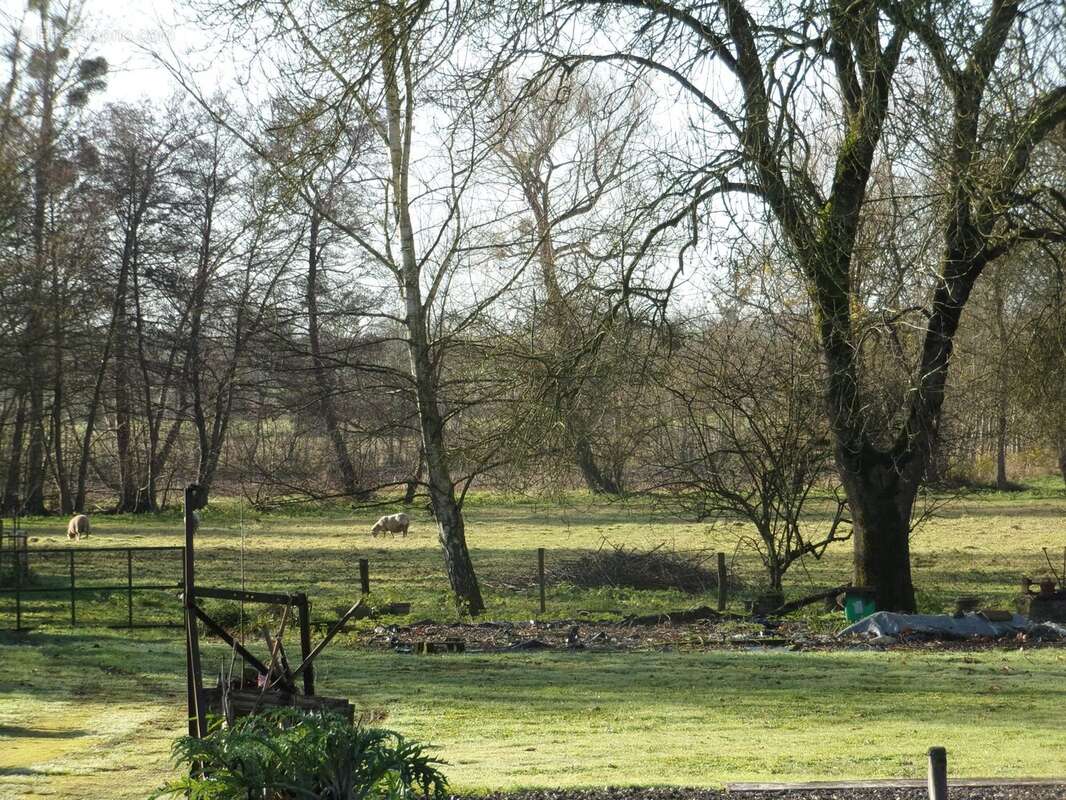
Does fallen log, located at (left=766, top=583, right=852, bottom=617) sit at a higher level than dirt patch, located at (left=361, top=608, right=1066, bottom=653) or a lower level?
higher

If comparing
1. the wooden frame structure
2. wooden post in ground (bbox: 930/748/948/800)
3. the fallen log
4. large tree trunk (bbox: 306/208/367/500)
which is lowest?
the fallen log

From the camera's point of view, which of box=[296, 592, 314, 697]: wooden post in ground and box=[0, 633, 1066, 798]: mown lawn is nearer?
box=[296, 592, 314, 697]: wooden post in ground

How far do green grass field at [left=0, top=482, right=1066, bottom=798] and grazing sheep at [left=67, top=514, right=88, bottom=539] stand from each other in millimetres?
11271

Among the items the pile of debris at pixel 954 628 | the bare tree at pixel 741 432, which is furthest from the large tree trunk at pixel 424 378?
the pile of debris at pixel 954 628

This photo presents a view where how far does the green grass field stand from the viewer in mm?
9016

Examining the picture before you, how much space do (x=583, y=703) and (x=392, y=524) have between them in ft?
85.3

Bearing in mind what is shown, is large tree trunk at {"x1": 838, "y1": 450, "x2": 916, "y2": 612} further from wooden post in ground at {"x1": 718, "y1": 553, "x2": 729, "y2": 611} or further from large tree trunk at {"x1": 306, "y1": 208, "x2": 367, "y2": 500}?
large tree trunk at {"x1": 306, "y1": 208, "x2": 367, "y2": 500}

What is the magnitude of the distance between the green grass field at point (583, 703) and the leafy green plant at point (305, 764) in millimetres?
2534

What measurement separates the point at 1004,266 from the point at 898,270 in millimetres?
8100

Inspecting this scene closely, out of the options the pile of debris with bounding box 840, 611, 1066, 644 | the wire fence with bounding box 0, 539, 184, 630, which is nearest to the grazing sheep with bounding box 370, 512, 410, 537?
the wire fence with bounding box 0, 539, 184, 630

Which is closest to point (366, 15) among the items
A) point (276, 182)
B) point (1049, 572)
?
point (276, 182)

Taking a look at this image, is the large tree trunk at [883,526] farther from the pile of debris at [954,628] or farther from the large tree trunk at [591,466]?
the large tree trunk at [591,466]

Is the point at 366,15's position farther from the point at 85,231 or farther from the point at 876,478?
the point at 85,231

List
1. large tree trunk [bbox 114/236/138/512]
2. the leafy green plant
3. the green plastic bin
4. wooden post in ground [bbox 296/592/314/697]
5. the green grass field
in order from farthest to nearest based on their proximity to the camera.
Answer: large tree trunk [bbox 114/236/138/512]
the green plastic bin
the green grass field
wooden post in ground [bbox 296/592/314/697]
the leafy green plant
